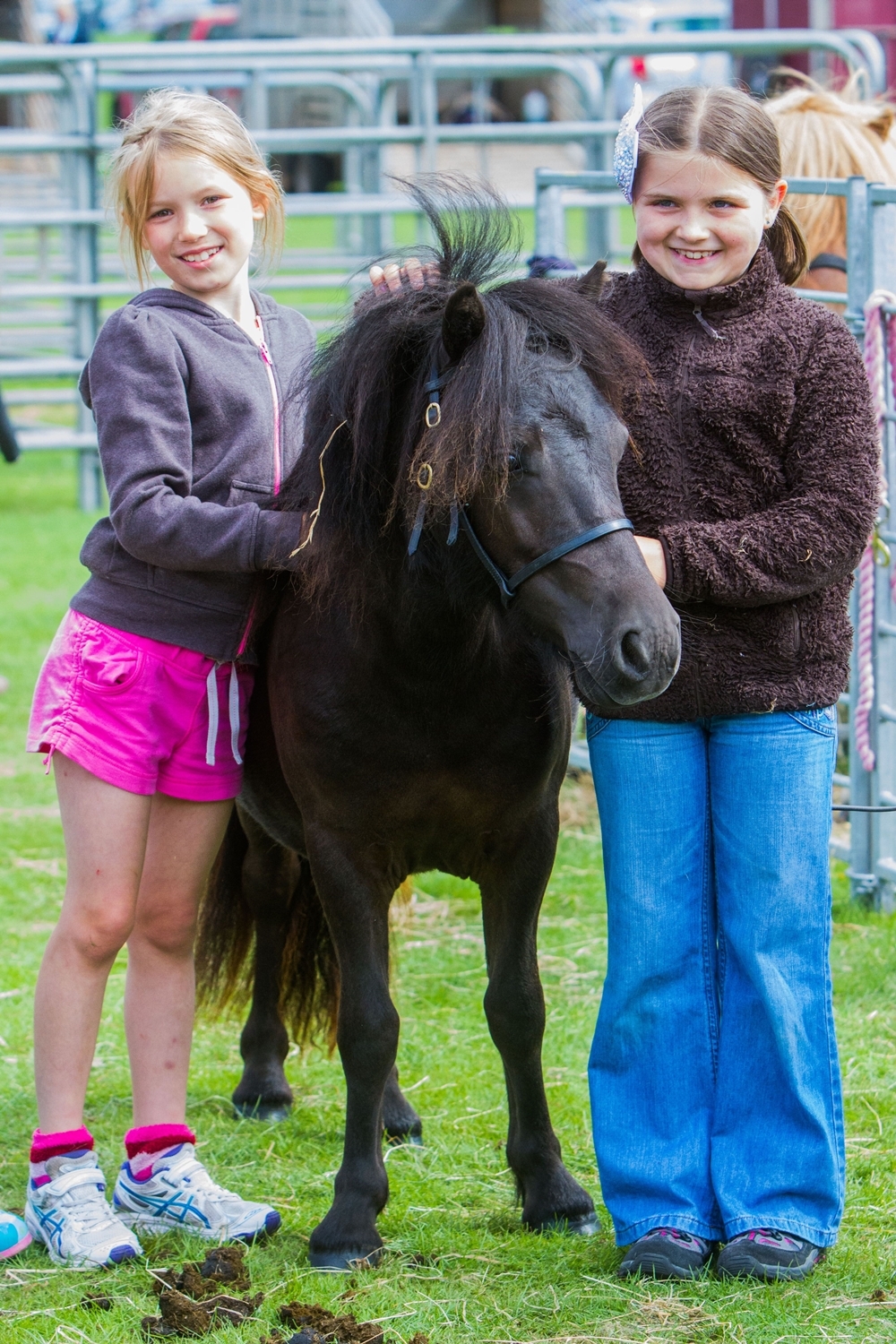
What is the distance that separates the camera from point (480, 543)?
2227 mm

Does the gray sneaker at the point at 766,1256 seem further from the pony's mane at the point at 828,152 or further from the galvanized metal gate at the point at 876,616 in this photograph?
the pony's mane at the point at 828,152

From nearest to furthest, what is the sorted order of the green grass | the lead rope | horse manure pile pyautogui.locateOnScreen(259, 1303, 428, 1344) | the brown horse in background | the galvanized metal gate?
horse manure pile pyautogui.locateOnScreen(259, 1303, 428, 1344) → the green grass → the lead rope → the galvanized metal gate → the brown horse in background

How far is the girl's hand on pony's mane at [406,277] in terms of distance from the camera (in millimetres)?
2367

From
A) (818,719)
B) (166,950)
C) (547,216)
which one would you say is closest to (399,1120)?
(166,950)

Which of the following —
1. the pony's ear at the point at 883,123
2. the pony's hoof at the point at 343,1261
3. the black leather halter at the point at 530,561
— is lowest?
the pony's hoof at the point at 343,1261

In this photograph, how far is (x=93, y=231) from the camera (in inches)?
386

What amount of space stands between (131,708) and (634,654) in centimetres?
99

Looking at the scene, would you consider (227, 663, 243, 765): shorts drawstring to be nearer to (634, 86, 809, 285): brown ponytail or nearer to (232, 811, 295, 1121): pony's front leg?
(232, 811, 295, 1121): pony's front leg

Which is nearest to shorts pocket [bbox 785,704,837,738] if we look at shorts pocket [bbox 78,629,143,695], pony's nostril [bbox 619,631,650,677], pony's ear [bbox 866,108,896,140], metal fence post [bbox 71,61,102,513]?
pony's nostril [bbox 619,631,650,677]

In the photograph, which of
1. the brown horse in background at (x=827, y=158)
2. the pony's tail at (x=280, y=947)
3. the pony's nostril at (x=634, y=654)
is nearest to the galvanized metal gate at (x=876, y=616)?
the brown horse in background at (x=827, y=158)

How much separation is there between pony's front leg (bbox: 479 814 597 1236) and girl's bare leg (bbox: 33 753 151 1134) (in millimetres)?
643

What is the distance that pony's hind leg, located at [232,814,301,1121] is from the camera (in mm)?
3354

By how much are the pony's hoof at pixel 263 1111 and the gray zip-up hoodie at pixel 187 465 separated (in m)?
1.19

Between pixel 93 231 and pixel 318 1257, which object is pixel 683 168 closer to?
pixel 318 1257
